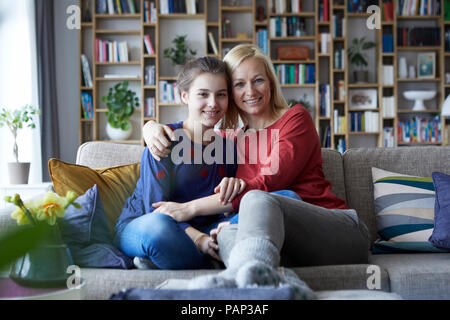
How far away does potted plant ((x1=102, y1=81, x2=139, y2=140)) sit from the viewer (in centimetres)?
450

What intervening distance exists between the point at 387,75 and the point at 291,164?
12.7 ft

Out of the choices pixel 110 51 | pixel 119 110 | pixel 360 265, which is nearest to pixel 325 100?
pixel 119 110

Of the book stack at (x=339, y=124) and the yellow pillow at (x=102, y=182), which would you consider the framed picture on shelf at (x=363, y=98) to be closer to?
the book stack at (x=339, y=124)

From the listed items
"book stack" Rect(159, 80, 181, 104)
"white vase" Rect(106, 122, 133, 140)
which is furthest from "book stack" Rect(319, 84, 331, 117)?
"white vase" Rect(106, 122, 133, 140)

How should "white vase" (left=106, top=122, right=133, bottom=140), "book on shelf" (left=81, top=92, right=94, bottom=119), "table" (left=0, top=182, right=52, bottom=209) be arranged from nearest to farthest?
1. "table" (left=0, top=182, right=52, bottom=209)
2. "white vase" (left=106, top=122, right=133, bottom=140)
3. "book on shelf" (left=81, top=92, right=94, bottom=119)

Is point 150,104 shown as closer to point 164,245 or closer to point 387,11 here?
point 387,11

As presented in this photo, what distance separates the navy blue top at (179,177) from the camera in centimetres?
141

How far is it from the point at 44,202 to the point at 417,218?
1.25 metres

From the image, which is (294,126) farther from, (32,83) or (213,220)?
(32,83)

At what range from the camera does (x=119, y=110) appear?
14.8 ft

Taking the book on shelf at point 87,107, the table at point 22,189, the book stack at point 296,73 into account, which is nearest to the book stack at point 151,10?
the book on shelf at point 87,107

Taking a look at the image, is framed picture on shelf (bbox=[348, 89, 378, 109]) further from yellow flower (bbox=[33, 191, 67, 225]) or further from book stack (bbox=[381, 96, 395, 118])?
yellow flower (bbox=[33, 191, 67, 225])

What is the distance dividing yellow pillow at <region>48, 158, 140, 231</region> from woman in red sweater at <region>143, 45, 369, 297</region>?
0.22 metres

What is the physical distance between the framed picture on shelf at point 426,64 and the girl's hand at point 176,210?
4.33 metres
